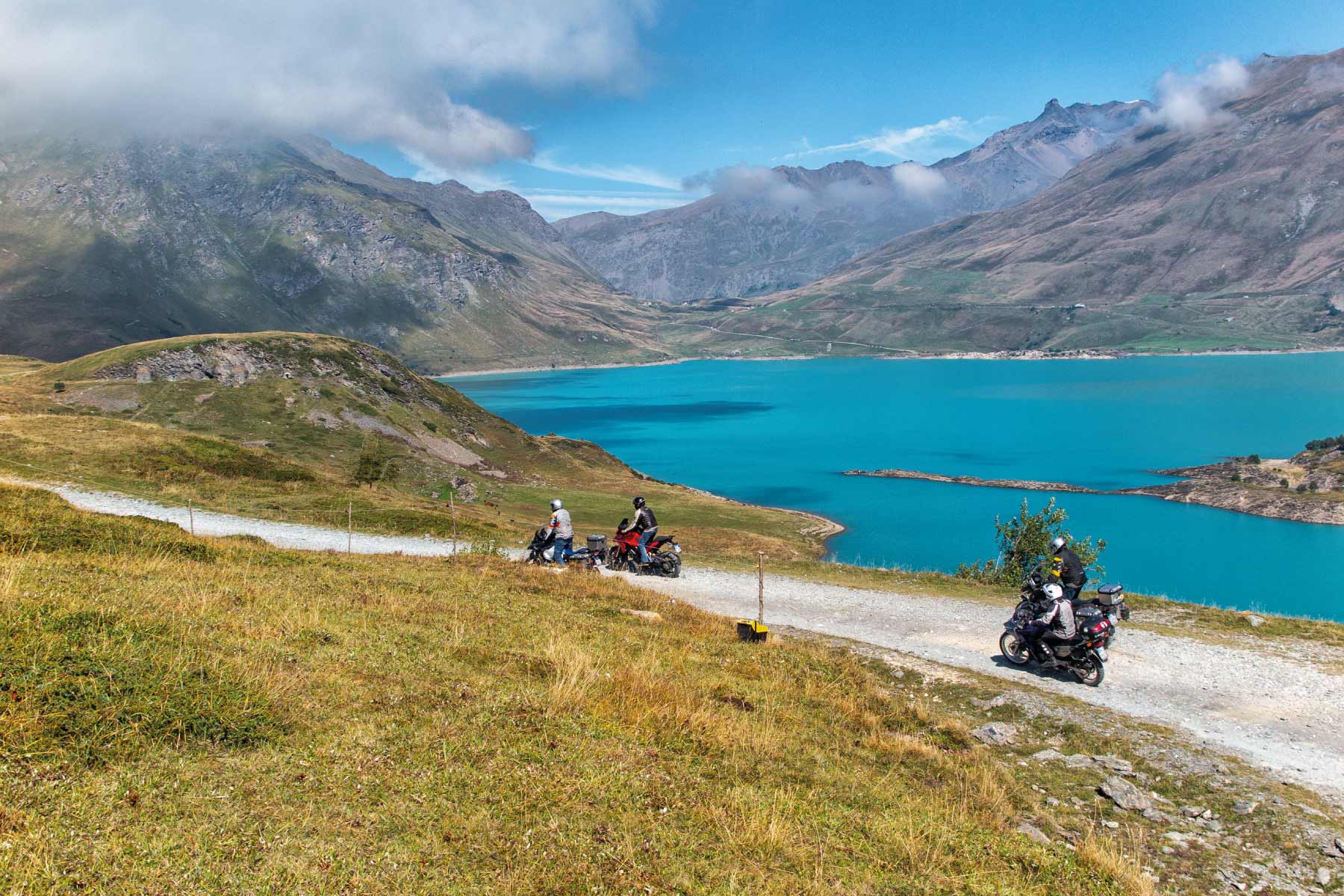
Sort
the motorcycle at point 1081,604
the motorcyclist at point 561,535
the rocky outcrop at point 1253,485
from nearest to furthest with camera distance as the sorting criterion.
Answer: the motorcycle at point 1081,604
the motorcyclist at point 561,535
the rocky outcrop at point 1253,485

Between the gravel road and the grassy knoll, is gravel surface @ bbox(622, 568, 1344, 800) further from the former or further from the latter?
the grassy knoll

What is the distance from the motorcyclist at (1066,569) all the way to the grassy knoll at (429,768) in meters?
7.24

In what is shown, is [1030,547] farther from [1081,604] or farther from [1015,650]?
[1015,650]

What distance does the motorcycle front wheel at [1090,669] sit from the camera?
1677 cm

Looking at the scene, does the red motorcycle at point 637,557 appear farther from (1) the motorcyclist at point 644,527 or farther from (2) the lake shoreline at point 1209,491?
(2) the lake shoreline at point 1209,491

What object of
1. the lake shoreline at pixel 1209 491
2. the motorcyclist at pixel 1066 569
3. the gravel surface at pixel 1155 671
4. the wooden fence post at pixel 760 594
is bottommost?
the gravel surface at pixel 1155 671

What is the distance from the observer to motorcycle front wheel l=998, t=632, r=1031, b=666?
18109 millimetres

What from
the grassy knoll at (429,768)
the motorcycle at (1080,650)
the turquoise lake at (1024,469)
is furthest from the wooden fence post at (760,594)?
the turquoise lake at (1024,469)

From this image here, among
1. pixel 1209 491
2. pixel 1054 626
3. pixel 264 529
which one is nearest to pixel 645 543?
pixel 1054 626

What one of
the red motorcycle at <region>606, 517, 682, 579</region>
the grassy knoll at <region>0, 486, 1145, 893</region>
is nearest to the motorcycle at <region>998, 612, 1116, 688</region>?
the grassy knoll at <region>0, 486, 1145, 893</region>

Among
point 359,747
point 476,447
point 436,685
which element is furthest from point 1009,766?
point 476,447

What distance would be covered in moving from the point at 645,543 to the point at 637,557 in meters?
0.60

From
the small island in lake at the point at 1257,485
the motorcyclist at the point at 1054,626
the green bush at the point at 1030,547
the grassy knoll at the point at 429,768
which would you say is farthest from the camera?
the small island in lake at the point at 1257,485

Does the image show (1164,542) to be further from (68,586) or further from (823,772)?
(68,586)
